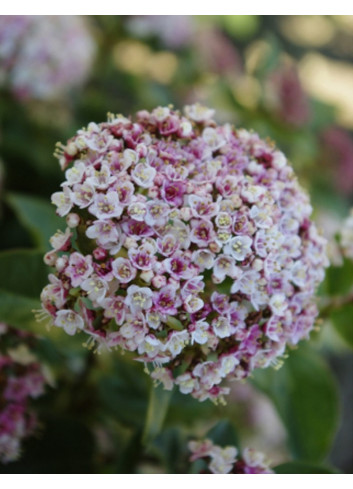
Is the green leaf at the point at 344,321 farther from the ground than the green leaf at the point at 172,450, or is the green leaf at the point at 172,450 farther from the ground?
the green leaf at the point at 344,321

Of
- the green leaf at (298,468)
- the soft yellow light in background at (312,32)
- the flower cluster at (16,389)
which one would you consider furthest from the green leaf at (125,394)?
the soft yellow light in background at (312,32)

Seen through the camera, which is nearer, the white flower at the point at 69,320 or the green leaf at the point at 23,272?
the white flower at the point at 69,320

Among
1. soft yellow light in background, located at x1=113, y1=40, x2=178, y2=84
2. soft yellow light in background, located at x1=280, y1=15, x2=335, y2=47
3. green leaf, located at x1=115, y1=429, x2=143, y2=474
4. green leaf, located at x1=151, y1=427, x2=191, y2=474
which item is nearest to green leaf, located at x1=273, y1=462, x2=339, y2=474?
green leaf, located at x1=151, y1=427, x2=191, y2=474

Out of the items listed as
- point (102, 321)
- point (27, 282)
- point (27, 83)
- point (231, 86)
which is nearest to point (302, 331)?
point (102, 321)

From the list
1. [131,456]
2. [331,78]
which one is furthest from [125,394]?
[331,78]

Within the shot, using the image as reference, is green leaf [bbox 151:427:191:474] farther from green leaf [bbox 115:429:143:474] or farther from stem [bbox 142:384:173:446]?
stem [bbox 142:384:173:446]

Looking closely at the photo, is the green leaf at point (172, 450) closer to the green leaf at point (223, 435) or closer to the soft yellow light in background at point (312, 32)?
the green leaf at point (223, 435)

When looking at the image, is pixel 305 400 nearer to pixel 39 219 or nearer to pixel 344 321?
pixel 344 321
